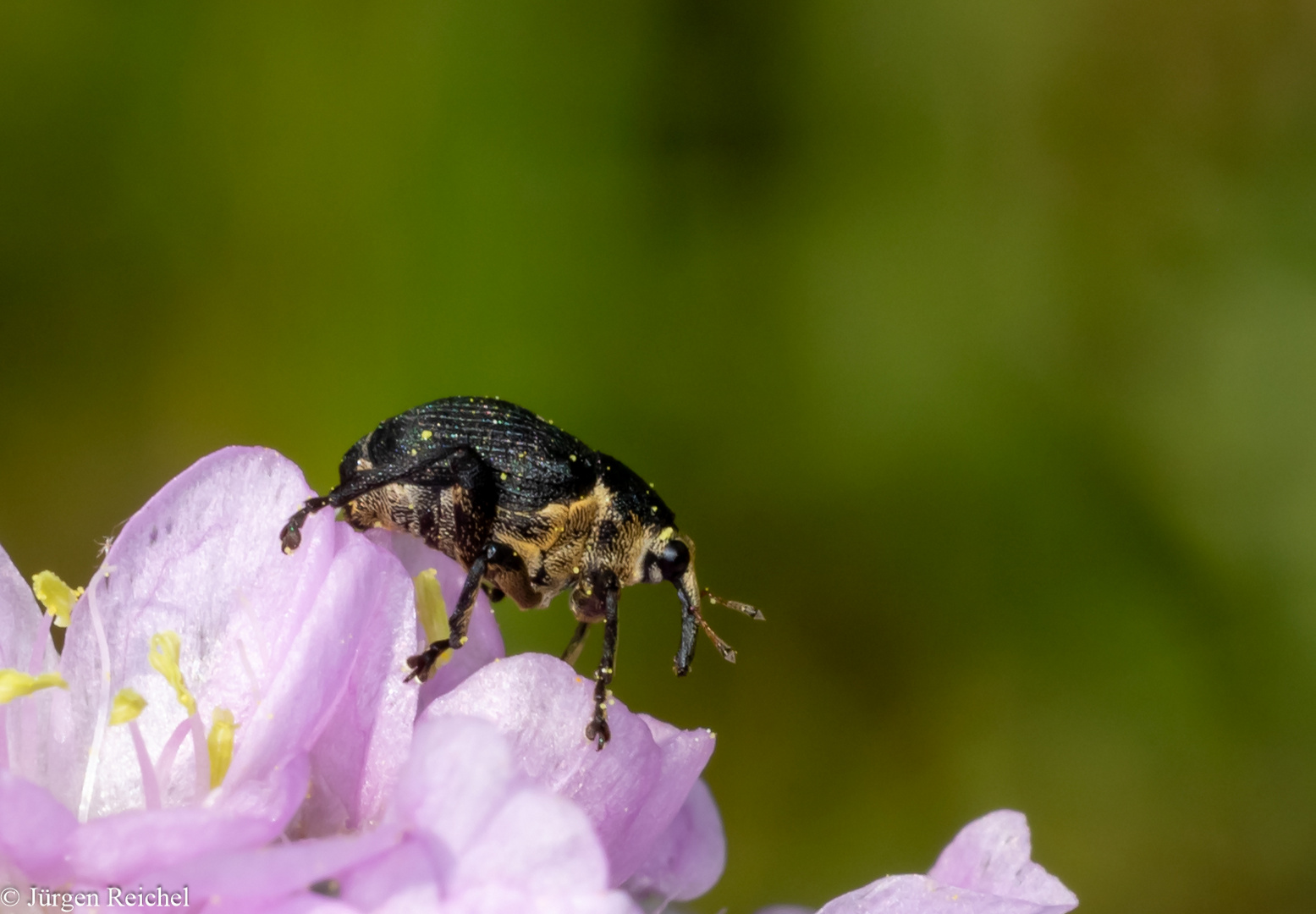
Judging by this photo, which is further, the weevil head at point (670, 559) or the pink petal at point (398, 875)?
the weevil head at point (670, 559)

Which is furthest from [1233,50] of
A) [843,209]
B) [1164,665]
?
[1164,665]

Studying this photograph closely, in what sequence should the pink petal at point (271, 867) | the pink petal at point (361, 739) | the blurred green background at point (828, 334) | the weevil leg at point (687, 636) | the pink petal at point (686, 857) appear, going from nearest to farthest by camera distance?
1. the pink petal at point (271, 867)
2. the pink petal at point (361, 739)
3. the pink petal at point (686, 857)
4. the weevil leg at point (687, 636)
5. the blurred green background at point (828, 334)

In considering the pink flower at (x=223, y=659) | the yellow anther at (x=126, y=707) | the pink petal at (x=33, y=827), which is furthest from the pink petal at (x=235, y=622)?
the pink petal at (x=33, y=827)

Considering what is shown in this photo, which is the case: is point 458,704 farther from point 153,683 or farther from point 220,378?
point 220,378

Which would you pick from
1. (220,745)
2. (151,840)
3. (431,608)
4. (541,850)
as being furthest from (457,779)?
(431,608)

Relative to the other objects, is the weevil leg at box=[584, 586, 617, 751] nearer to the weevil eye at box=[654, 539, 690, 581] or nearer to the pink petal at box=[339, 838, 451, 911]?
the weevil eye at box=[654, 539, 690, 581]

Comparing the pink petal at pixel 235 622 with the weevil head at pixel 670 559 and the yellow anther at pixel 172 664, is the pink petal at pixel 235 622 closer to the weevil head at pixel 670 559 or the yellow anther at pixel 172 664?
the yellow anther at pixel 172 664

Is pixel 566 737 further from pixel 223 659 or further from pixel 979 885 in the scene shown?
pixel 979 885

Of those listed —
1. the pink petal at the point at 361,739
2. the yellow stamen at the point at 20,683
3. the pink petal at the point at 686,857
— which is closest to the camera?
the yellow stamen at the point at 20,683
